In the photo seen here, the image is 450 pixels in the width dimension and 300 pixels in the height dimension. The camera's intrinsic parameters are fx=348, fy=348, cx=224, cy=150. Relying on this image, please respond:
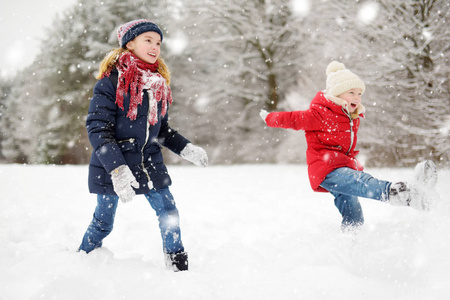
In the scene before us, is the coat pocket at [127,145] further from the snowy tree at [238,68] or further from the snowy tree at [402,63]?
the snowy tree at [238,68]

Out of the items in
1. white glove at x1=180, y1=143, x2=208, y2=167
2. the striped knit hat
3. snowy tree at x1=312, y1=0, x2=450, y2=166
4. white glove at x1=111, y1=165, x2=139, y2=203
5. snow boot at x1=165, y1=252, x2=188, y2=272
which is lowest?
snow boot at x1=165, y1=252, x2=188, y2=272

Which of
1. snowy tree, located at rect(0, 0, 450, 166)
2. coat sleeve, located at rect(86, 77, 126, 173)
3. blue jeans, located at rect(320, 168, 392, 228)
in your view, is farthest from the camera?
snowy tree, located at rect(0, 0, 450, 166)

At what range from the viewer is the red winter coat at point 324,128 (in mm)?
3016

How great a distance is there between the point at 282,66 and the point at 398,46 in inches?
274

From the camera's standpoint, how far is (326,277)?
248 cm

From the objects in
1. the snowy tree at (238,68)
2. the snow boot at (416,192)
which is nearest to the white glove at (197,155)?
the snow boot at (416,192)

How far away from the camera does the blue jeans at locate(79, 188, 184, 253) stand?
275cm

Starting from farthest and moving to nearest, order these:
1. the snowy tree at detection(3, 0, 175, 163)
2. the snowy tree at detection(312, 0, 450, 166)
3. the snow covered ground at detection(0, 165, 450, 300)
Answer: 1. the snowy tree at detection(3, 0, 175, 163)
2. the snowy tree at detection(312, 0, 450, 166)
3. the snow covered ground at detection(0, 165, 450, 300)

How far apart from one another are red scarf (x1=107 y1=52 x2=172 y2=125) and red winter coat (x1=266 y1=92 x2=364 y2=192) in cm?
103

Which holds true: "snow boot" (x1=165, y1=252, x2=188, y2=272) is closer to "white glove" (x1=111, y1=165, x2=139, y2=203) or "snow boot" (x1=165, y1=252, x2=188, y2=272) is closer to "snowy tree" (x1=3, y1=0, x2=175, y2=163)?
"white glove" (x1=111, y1=165, x2=139, y2=203)

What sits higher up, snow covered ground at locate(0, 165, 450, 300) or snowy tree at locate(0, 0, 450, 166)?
snowy tree at locate(0, 0, 450, 166)

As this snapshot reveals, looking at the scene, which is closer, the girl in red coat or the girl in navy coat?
the girl in navy coat

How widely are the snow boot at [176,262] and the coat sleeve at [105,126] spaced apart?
2.75ft

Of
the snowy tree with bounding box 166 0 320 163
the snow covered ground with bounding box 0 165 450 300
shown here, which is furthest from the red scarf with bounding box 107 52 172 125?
the snowy tree with bounding box 166 0 320 163
